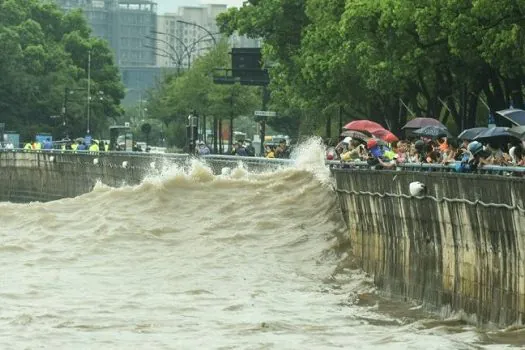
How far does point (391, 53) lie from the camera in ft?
176

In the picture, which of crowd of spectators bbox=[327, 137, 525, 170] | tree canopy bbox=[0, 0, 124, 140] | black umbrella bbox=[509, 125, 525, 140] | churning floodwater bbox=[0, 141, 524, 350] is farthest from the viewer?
tree canopy bbox=[0, 0, 124, 140]

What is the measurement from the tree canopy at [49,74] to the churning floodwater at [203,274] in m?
Result: 79.1

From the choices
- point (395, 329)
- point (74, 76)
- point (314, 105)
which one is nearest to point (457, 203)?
point (395, 329)

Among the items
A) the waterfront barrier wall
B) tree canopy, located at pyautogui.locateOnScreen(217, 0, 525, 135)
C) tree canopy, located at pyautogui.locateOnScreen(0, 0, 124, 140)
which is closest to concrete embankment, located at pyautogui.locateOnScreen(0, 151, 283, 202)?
tree canopy, located at pyautogui.locateOnScreen(217, 0, 525, 135)

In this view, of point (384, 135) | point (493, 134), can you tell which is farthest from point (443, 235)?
point (384, 135)

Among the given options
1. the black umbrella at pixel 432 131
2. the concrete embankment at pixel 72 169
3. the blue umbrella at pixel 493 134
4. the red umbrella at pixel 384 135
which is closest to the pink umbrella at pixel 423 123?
the red umbrella at pixel 384 135

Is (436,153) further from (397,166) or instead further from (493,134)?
(397,166)

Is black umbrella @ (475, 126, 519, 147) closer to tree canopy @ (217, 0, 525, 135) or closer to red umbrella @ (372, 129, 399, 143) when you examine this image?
tree canopy @ (217, 0, 525, 135)

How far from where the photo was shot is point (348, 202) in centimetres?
3241

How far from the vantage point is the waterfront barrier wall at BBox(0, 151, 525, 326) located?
21109 mm

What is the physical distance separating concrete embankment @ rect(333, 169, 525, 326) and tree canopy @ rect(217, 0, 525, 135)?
14475 mm

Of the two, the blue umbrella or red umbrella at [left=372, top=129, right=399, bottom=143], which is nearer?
the blue umbrella

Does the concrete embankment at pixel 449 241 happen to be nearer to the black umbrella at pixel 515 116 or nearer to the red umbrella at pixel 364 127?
the black umbrella at pixel 515 116

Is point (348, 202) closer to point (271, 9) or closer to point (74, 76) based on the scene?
point (271, 9)
